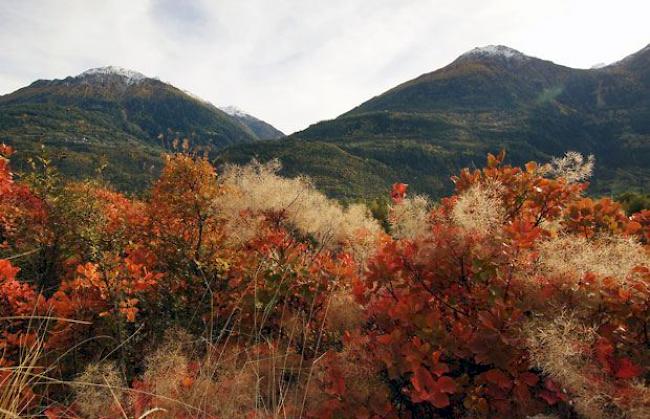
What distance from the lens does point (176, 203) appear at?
7.41 metres

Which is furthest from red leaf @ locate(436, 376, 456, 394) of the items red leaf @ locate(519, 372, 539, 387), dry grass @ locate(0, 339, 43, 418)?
dry grass @ locate(0, 339, 43, 418)

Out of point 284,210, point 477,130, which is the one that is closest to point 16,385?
point 284,210

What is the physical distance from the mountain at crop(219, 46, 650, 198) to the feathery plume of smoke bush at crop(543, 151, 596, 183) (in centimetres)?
5079

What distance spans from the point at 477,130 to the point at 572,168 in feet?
364

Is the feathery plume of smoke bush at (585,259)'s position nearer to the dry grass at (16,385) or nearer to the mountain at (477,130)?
the dry grass at (16,385)

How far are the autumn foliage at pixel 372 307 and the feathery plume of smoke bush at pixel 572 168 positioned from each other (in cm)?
3

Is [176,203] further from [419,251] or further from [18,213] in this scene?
[419,251]

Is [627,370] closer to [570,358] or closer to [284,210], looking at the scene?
[570,358]

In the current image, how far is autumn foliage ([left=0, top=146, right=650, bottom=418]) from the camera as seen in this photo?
2.80 m

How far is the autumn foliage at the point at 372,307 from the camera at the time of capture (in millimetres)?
2797

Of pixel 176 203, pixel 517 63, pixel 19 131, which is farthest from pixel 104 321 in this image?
pixel 517 63

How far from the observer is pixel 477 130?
108 meters

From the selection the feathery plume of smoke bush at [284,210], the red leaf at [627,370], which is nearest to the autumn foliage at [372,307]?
the red leaf at [627,370]

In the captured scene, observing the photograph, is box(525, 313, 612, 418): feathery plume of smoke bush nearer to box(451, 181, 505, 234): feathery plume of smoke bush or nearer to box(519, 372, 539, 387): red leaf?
box(519, 372, 539, 387): red leaf
